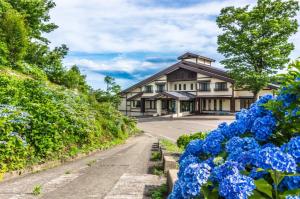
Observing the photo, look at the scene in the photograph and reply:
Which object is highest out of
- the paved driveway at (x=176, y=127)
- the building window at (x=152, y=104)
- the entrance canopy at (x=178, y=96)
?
the entrance canopy at (x=178, y=96)

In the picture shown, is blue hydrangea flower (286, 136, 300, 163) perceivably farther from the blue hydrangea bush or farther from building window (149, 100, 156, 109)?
building window (149, 100, 156, 109)

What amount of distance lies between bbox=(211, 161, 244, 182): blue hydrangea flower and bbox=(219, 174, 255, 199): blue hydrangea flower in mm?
86

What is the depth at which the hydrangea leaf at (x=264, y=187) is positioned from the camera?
1971 mm

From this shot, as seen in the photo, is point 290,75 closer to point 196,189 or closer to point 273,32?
point 196,189

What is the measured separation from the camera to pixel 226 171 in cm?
206

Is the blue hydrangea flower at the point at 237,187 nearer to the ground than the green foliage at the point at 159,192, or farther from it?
farther from it

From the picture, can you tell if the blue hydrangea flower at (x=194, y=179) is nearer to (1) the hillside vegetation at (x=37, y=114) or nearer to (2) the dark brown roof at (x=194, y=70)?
(1) the hillside vegetation at (x=37, y=114)

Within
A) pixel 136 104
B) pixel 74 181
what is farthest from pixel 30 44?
pixel 136 104

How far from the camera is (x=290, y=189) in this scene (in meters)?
1.96

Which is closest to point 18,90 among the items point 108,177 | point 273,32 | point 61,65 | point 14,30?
point 108,177

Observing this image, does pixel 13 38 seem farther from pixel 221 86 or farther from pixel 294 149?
pixel 221 86

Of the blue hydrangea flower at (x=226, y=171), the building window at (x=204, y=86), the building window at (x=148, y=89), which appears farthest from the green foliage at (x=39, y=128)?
the building window at (x=148, y=89)

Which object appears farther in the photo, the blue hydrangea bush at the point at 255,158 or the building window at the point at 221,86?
the building window at the point at 221,86

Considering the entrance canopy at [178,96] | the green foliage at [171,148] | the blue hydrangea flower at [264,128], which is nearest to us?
the blue hydrangea flower at [264,128]
